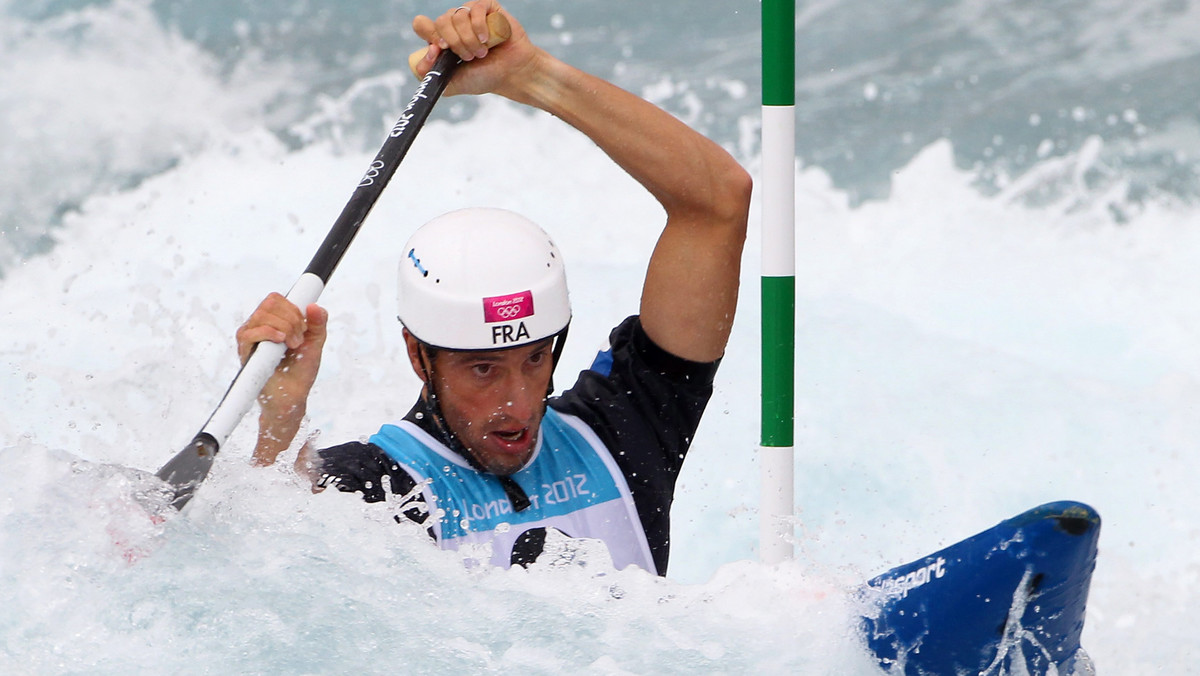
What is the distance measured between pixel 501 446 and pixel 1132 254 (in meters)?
4.17

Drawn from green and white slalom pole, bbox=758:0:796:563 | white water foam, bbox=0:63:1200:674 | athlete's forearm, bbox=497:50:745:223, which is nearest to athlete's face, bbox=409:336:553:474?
white water foam, bbox=0:63:1200:674

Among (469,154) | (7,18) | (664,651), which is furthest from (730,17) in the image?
(664,651)

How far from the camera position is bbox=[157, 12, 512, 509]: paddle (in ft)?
6.88

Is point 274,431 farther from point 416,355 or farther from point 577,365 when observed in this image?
point 577,365

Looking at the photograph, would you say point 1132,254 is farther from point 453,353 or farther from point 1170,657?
point 453,353

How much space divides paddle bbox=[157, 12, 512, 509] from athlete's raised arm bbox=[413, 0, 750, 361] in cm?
5

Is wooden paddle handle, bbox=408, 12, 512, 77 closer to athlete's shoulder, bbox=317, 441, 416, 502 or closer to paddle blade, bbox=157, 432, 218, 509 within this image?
athlete's shoulder, bbox=317, 441, 416, 502

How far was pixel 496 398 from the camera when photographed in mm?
2273

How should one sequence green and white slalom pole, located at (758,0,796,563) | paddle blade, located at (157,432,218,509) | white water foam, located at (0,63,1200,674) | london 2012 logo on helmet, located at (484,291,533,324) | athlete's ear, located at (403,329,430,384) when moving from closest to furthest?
white water foam, located at (0,63,1200,674) < paddle blade, located at (157,432,218,509) < london 2012 logo on helmet, located at (484,291,533,324) < athlete's ear, located at (403,329,430,384) < green and white slalom pole, located at (758,0,796,563)

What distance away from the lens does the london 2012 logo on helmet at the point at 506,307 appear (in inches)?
87.7

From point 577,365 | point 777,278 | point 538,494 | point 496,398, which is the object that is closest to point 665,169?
point 777,278

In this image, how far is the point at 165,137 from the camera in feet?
23.8

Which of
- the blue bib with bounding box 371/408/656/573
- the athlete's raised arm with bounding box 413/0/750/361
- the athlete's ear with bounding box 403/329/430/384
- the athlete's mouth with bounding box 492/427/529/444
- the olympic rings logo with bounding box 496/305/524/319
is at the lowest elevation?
the blue bib with bounding box 371/408/656/573

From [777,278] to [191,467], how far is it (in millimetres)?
1147
